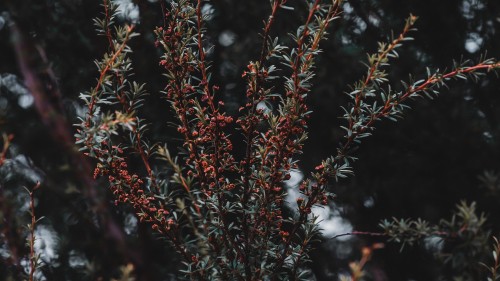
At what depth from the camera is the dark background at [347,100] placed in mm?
1685

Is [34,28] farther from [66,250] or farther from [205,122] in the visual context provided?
[205,122]

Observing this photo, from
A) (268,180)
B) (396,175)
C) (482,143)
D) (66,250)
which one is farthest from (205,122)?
(482,143)

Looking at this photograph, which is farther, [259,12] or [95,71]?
[259,12]

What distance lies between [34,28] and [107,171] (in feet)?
3.88

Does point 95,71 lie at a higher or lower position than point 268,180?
higher

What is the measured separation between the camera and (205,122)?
0.78 meters

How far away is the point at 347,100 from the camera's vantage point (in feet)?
5.97

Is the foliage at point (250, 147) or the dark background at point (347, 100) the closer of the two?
the foliage at point (250, 147)

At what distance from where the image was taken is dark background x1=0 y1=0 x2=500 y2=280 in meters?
1.68

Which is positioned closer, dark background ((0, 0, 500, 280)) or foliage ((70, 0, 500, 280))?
foliage ((70, 0, 500, 280))

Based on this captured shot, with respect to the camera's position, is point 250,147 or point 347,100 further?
point 347,100

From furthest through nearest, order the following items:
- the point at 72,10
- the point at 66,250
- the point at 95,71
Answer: the point at 72,10, the point at 95,71, the point at 66,250

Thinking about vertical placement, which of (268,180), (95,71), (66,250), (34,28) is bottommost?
(66,250)

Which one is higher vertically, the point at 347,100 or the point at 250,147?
the point at 347,100
